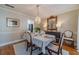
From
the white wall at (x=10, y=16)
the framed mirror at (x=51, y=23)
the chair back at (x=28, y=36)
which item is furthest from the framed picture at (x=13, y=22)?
the framed mirror at (x=51, y=23)

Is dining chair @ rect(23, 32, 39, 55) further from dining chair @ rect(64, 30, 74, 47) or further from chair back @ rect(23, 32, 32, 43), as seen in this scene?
dining chair @ rect(64, 30, 74, 47)

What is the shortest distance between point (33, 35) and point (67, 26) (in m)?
1.13

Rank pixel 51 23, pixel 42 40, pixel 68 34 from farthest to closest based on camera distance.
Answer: pixel 51 23
pixel 68 34
pixel 42 40

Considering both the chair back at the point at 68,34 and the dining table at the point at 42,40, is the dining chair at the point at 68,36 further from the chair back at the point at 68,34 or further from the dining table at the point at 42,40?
the dining table at the point at 42,40

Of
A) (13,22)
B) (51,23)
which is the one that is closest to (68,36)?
(51,23)

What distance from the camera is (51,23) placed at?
2.75 metres

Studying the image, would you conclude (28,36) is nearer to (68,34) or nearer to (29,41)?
(29,41)

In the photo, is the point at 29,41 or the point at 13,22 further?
the point at 29,41

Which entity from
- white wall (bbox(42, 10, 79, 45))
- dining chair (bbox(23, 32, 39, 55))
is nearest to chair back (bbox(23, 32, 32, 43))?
dining chair (bbox(23, 32, 39, 55))

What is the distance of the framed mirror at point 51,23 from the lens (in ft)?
8.63
